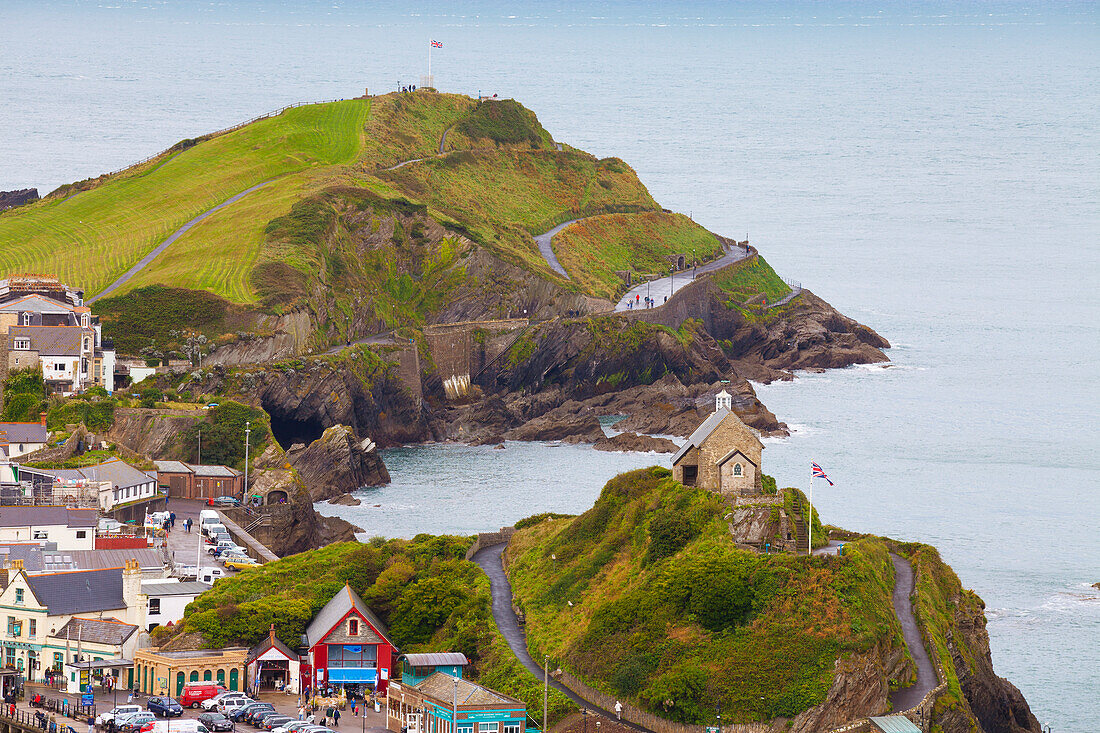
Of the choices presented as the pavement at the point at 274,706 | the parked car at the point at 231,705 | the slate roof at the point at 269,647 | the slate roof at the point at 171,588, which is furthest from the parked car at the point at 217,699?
the slate roof at the point at 171,588

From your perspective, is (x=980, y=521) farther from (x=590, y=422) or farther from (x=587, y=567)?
(x=587, y=567)

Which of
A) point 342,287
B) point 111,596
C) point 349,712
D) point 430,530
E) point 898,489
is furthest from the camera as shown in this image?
point 342,287

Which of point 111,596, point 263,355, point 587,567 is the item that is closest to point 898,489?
point 263,355

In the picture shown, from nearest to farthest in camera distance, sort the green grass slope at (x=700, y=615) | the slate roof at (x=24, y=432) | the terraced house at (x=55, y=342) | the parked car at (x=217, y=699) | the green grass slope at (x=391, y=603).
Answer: the parked car at (x=217, y=699)
the green grass slope at (x=700, y=615)
the green grass slope at (x=391, y=603)
the slate roof at (x=24, y=432)
the terraced house at (x=55, y=342)

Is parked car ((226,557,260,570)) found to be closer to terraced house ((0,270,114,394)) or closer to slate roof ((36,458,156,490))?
slate roof ((36,458,156,490))

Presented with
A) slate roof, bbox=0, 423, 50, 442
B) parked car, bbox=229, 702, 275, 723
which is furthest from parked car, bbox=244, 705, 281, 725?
slate roof, bbox=0, 423, 50, 442

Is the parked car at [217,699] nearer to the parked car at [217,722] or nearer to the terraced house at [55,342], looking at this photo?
the parked car at [217,722]
